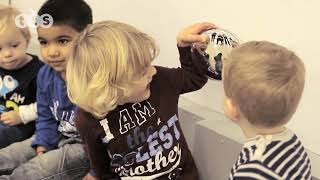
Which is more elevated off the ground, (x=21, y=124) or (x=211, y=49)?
(x=211, y=49)

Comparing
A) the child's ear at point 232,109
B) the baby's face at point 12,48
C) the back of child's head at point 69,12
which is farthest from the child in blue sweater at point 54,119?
the child's ear at point 232,109

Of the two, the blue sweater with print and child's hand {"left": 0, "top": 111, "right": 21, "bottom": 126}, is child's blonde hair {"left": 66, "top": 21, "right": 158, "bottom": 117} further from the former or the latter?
child's hand {"left": 0, "top": 111, "right": 21, "bottom": 126}

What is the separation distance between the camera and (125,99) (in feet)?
3.32

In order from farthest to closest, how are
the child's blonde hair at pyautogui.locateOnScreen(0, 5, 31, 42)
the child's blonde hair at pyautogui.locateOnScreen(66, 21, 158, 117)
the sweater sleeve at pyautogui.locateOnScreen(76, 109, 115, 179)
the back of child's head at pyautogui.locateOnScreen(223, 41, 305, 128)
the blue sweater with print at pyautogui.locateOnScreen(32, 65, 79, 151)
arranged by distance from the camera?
the child's blonde hair at pyautogui.locateOnScreen(0, 5, 31, 42)
the blue sweater with print at pyautogui.locateOnScreen(32, 65, 79, 151)
the sweater sleeve at pyautogui.locateOnScreen(76, 109, 115, 179)
the child's blonde hair at pyautogui.locateOnScreen(66, 21, 158, 117)
the back of child's head at pyautogui.locateOnScreen(223, 41, 305, 128)

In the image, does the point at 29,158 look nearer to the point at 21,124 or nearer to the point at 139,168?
the point at 21,124

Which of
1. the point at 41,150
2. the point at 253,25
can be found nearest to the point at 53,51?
the point at 41,150

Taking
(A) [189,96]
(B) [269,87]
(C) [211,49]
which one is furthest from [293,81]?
(A) [189,96]

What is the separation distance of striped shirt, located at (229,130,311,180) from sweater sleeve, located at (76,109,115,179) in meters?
0.38

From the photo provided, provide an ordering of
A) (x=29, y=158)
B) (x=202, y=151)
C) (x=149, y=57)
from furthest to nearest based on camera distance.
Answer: (x=29, y=158) → (x=202, y=151) → (x=149, y=57)

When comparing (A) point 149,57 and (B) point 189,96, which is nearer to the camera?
(A) point 149,57

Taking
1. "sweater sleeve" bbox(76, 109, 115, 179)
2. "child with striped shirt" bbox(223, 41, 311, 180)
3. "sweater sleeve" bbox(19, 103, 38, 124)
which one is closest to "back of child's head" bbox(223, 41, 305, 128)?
"child with striped shirt" bbox(223, 41, 311, 180)

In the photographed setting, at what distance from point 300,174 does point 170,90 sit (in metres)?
0.40

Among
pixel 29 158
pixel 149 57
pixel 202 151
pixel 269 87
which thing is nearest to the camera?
pixel 269 87

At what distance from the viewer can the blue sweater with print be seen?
1263 millimetres
